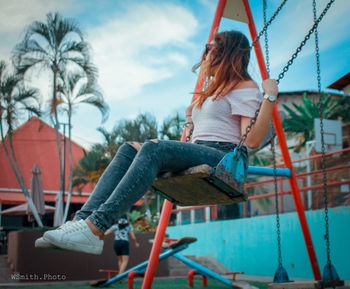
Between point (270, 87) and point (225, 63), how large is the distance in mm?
353

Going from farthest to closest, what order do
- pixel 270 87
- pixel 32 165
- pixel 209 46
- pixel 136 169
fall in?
1. pixel 32 165
2. pixel 209 46
3. pixel 270 87
4. pixel 136 169

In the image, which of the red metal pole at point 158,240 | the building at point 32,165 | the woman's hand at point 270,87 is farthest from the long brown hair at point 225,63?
the building at point 32,165

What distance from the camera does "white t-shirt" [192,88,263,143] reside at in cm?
252

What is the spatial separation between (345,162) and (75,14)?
33.7 feet

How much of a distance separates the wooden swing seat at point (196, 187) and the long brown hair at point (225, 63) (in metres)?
0.52

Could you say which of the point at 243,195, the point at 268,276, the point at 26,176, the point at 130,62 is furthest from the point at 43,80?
the point at 243,195

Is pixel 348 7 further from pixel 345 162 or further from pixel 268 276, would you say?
pixel 268 276

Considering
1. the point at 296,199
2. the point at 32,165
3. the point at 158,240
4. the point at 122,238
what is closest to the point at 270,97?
the point at 158,240

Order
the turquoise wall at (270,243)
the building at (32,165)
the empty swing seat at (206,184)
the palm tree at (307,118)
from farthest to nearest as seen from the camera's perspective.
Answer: the palm tree at (307,118) < the building at (32,165) < the turquoise wall at (270,243) < the empty swing seat at (206,184)

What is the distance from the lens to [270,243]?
9.38m

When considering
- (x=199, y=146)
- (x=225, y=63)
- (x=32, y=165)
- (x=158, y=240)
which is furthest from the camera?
(x=32, y=165)

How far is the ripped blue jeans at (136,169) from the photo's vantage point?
78.9 inches

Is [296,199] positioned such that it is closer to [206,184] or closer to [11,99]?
[206,184]

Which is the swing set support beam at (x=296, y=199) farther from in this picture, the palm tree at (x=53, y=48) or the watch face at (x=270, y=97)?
the palm tree at (x=53, y=48)
